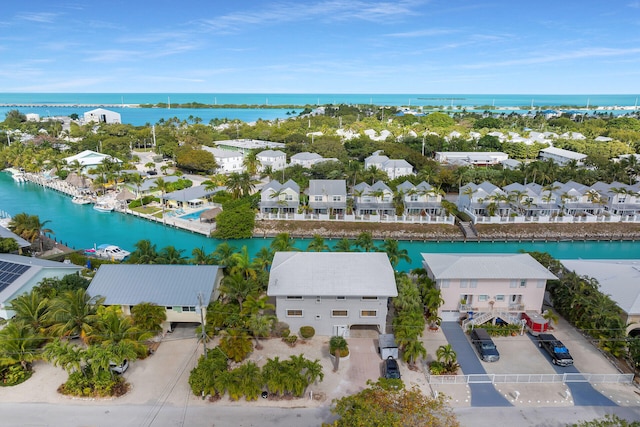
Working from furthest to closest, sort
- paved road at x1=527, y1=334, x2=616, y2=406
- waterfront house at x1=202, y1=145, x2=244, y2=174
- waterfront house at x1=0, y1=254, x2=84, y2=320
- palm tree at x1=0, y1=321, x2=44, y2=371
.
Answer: waterfront house at x1=202, y1=145, x2=244, y2=174
waterfront house at x1=0, y1=254, x2=84, y2=320
palm tree at x1=0, y1=321, x2=44, y2=371
paved road at x1=527, y1=334, x2=616, y2=406

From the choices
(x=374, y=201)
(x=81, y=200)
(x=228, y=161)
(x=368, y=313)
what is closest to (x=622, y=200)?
(x=374, y=201)

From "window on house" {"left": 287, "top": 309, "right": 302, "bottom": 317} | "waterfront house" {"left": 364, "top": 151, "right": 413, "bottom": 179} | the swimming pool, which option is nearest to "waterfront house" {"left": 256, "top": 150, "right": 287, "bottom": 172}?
"waterfront house" {"left": 364, "top": 151, "right": 413, "bottom": 179}

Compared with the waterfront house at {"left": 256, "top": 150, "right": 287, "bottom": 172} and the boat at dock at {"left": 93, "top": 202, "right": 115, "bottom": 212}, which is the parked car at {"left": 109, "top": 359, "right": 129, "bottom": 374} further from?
the waterfront house at {"left": 256, "top": 150, "right": 287, "bottom": 172}

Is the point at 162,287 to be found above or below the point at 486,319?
above

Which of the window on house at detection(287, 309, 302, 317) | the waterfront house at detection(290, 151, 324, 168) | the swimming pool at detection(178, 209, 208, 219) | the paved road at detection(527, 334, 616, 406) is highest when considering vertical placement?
the waterfront house at detection(290, 151, 324, 168)

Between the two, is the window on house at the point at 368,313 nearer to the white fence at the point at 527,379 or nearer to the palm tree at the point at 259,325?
the white fence at the point at 527,379

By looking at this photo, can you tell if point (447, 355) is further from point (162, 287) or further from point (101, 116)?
point (101, 116)
